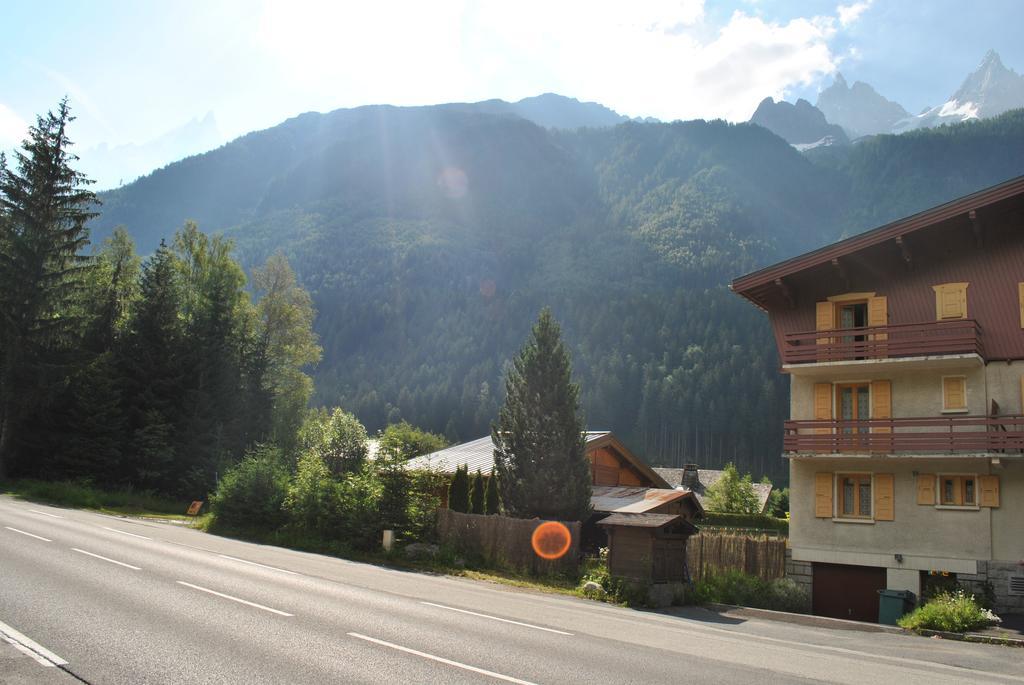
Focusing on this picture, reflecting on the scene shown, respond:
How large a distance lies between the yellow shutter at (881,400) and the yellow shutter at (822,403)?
1.52m

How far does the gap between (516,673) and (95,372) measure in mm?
45212

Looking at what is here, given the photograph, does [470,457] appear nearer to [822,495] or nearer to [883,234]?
[822,495]

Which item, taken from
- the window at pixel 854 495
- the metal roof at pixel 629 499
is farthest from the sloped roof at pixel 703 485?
the window at pixel 854 495

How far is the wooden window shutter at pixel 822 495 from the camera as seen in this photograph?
2630cm

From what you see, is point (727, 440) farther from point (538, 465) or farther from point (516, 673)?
point (516, 673)

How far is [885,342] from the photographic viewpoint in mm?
25000

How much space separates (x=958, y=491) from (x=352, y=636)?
846 inches

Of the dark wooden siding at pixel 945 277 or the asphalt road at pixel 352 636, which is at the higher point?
the dark wooden siding at pixel 945 277

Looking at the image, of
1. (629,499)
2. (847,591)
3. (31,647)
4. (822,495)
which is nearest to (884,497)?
(822,495)

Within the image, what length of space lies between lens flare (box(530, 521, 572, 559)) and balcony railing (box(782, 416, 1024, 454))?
28.2ft

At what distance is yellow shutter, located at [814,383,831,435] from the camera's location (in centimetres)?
2720

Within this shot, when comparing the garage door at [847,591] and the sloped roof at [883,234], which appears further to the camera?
the garage door at [847,591]

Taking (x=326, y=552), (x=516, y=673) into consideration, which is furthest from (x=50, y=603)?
(x=326, y=552)

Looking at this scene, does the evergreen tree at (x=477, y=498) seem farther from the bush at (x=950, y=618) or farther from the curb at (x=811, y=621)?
the bush at (x=950, y=618)
